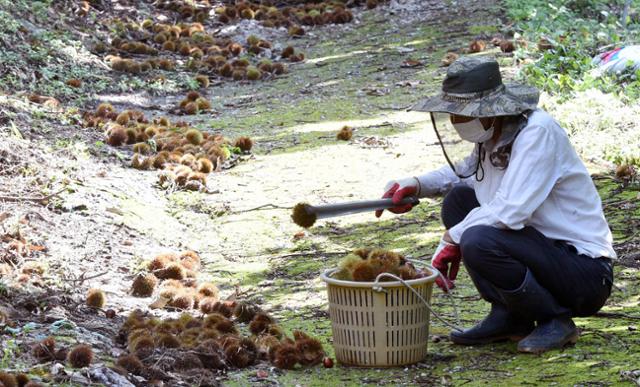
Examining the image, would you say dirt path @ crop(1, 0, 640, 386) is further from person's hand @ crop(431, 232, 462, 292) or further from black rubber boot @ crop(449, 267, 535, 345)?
person's hand @ crop(431, 232, 462, 292)

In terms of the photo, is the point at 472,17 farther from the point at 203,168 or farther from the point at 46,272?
the point at 46,272

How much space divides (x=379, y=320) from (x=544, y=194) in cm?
83

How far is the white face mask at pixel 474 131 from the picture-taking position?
13.5 feet

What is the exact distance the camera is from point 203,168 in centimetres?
813

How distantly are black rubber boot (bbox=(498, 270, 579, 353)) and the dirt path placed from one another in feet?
0.18

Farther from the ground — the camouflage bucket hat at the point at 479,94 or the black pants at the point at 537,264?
the camouflage bucket hat at the point at 479,94

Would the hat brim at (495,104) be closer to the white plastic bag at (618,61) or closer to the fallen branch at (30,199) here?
the fallen branch at (30,199)

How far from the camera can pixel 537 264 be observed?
13.4 feet

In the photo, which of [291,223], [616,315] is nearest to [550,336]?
[616,315]

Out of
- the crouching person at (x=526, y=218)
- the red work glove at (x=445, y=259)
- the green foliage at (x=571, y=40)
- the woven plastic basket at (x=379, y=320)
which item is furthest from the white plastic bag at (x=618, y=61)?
the woven plastic basket at (x=379, y=320)

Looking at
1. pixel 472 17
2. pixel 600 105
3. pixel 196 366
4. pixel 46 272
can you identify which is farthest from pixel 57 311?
pixel 472 17

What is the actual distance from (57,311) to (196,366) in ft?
2.99

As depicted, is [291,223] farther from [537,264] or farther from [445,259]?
[537,264]

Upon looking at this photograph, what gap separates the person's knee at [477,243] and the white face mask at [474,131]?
1.23ft
